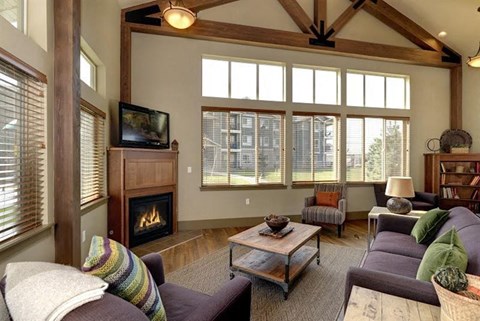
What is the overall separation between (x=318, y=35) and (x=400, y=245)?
13.7 ft

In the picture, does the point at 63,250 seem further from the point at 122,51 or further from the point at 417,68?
the point at 417,68

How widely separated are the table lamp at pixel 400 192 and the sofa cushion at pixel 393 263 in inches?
44.4

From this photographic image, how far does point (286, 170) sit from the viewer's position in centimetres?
504

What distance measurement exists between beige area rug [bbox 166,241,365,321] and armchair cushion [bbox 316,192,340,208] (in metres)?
1.07

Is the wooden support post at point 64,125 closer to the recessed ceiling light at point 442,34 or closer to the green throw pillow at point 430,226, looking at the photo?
the green throw pillow at point 430,226

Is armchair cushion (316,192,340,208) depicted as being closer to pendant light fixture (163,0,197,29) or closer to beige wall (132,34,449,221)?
beige wall (132,34,449,221)

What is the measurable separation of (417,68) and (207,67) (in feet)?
15.3

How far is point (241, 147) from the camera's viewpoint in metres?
4.90

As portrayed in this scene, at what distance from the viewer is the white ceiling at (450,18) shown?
4852 millimetres

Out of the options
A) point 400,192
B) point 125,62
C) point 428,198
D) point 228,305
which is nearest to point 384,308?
point 228,305

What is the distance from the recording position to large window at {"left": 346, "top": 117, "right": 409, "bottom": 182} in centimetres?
Result: 537

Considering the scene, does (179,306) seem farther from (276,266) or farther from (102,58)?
(102,58)

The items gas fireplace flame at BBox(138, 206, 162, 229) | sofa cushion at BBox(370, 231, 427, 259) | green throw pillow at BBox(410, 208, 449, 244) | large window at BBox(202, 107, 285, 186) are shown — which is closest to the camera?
sofa cushion at BBox(370, 231, 427, 259)

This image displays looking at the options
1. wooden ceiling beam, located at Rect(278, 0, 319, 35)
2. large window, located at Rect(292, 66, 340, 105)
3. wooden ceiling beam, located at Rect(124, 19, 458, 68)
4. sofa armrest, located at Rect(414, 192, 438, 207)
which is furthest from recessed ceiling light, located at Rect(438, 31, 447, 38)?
sofa armrest, located at Rect(414, 192, 438, 207)
